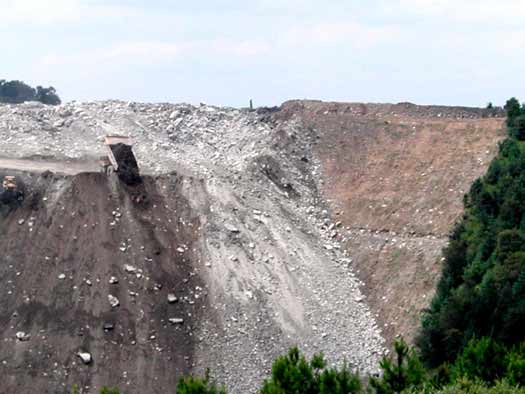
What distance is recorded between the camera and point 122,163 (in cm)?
3847

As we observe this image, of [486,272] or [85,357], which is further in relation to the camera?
[85,357]

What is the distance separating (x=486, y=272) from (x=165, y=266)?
1218cm

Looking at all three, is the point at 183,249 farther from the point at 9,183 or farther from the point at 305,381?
the point at 305,381

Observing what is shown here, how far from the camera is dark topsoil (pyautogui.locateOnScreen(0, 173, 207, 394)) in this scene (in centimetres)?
2986

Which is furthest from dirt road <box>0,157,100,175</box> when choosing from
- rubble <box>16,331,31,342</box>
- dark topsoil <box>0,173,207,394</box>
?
rubble <box>16,331,31,342</box>

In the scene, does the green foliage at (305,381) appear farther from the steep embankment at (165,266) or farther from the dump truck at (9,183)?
the dump truck at (9,183)

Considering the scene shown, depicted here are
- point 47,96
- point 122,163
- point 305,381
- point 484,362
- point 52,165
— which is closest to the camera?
point 305,381

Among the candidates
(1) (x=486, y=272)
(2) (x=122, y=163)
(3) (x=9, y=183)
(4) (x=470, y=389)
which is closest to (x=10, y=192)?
(3) (x=9, y=183)

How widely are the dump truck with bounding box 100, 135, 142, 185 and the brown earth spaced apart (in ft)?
29.6

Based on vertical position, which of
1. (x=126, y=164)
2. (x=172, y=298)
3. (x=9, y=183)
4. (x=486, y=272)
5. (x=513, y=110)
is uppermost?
(x=513, y=110)

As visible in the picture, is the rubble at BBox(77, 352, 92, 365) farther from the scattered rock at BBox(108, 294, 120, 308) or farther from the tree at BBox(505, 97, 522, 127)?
the tree at BBox(505, 97, 522, 127)

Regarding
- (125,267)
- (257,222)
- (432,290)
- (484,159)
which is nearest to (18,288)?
(125,267)

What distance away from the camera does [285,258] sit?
1441 inches

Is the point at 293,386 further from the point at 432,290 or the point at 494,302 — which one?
the point at 432,290
